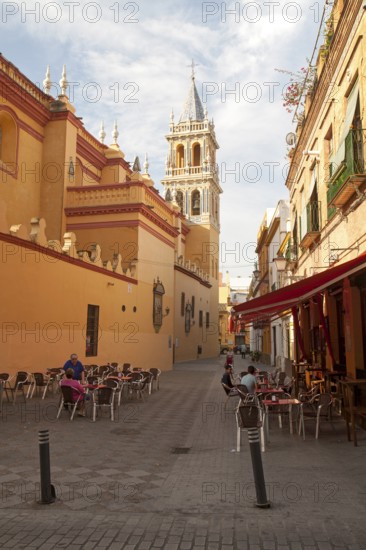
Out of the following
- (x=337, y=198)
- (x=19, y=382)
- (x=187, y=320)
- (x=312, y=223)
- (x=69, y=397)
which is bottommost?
(x=69, y=397)

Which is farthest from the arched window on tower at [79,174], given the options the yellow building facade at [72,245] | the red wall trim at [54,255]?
the red wall trim at [54,255]

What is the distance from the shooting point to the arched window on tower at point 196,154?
5178 cm

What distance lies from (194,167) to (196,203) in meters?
3.90

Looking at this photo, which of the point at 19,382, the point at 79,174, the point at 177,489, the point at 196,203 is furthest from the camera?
the point at 196,203

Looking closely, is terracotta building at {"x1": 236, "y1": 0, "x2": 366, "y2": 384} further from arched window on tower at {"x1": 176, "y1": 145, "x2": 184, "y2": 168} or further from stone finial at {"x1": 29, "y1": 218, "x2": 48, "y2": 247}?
arched window on tower at {"x1": 176, "y1": 145, "x2": 184, "y2": 168}

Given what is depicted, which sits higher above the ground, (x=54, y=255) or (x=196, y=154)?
(x=196, y=154)

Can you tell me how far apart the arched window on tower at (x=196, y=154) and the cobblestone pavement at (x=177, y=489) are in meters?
44.6

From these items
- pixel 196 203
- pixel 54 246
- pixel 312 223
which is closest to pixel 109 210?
pixel 54 246

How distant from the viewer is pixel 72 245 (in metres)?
16.5

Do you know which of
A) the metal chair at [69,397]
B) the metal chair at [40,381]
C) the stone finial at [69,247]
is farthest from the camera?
the stone finial at [69,247]

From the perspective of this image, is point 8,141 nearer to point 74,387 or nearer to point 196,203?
point 74,387

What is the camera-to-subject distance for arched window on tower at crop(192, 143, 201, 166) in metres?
51.8

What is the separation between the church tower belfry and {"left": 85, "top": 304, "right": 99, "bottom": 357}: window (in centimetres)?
3111

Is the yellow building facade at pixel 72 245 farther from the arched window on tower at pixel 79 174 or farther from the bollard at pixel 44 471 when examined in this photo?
the bollard at pixel 44 471
